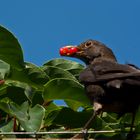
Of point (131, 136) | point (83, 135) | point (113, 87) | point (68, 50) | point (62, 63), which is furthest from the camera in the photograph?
point (68, 50)

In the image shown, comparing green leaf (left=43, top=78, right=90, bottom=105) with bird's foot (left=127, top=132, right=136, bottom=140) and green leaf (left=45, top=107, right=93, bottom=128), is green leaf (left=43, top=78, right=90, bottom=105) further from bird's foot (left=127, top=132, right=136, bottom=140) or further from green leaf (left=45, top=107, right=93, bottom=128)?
bird's foot (left=127, top=132, right=136, bottom=140)

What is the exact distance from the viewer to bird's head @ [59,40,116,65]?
473 cm

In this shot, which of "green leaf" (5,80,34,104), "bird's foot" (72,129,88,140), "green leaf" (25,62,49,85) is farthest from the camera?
"green leaf" (25,62,49,85)

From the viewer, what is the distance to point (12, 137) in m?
1.97

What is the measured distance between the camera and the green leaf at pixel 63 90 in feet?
7.44

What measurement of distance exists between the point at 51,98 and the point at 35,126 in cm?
31

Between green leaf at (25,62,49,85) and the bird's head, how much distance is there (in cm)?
223

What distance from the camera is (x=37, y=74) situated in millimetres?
2377

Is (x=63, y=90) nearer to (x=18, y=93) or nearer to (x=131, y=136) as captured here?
(x=18, y=93)

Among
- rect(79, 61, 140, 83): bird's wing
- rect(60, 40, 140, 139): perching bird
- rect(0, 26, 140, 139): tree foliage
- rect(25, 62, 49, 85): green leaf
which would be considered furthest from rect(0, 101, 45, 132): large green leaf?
rect(79, 61, 140, 83): bird's wing

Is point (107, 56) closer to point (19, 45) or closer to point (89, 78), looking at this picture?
point (89, 78)

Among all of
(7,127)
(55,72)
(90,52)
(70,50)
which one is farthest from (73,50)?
(7,127)

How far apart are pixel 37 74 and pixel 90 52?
250 cm

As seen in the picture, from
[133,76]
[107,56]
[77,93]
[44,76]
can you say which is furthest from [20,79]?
[107,56]
